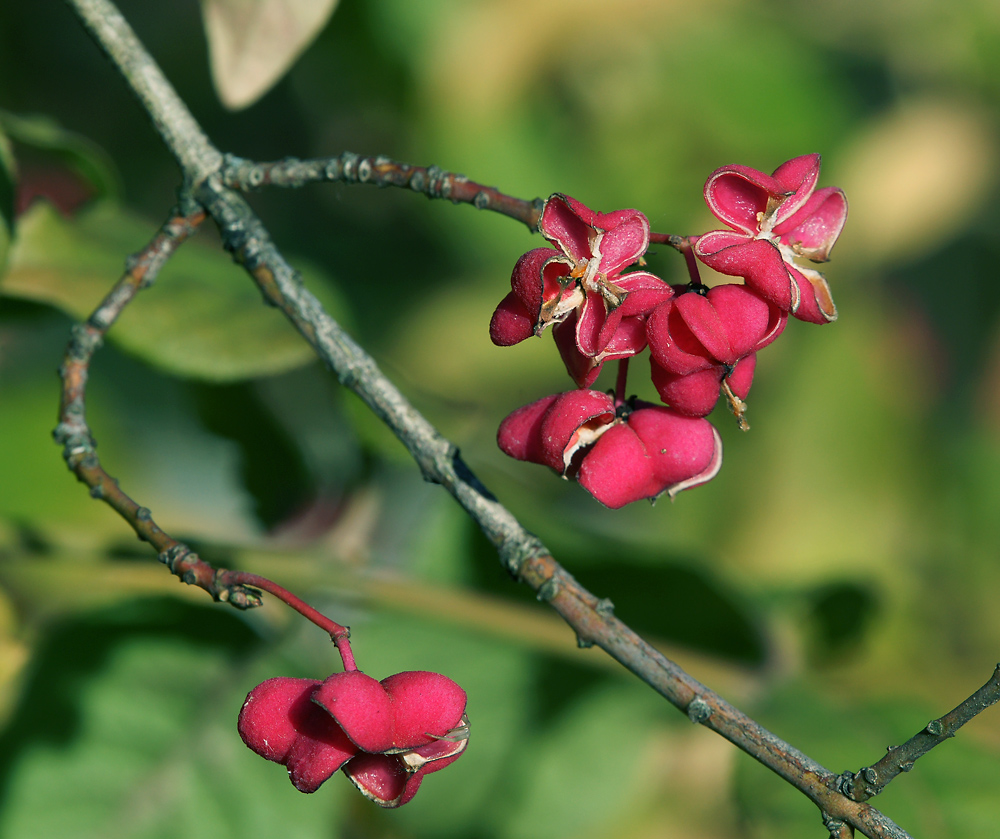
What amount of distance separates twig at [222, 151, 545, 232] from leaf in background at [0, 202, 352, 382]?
172 millimetres

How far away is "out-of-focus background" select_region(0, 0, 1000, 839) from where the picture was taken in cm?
86

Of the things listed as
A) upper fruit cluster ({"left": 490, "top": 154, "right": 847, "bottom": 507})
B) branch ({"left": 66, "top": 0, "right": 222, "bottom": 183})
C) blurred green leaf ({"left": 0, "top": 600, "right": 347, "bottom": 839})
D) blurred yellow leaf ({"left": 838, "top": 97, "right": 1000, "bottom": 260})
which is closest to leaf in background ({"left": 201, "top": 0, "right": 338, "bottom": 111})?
branch ({"left": 66, "top": 0, "right": 222, "bottom": 183})

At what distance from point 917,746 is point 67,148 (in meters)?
0.76

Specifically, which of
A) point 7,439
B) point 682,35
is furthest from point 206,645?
point 682,35

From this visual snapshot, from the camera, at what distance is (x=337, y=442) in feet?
4.11

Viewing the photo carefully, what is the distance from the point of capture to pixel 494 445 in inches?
54.7

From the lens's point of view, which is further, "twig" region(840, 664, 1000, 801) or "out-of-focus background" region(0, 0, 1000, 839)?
"out-of-focus background" region(0, 0, 1000, 839)

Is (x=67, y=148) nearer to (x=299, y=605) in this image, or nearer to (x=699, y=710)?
(x=299, y=605)

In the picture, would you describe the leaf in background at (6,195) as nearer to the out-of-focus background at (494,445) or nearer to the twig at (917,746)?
the out-of-focus background at (494,445)

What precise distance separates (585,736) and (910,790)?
1.26ft

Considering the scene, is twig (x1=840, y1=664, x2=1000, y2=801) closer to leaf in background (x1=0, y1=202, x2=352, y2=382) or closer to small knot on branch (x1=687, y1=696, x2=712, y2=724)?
small knot on branch (x1=687, y1=696, x2=712, y2=724)

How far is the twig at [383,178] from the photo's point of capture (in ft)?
1.54

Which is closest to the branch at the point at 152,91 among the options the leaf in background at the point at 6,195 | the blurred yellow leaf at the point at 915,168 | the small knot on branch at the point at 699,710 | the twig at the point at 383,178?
the twig at the point at 383,178

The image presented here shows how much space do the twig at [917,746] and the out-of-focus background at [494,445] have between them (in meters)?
0.29
